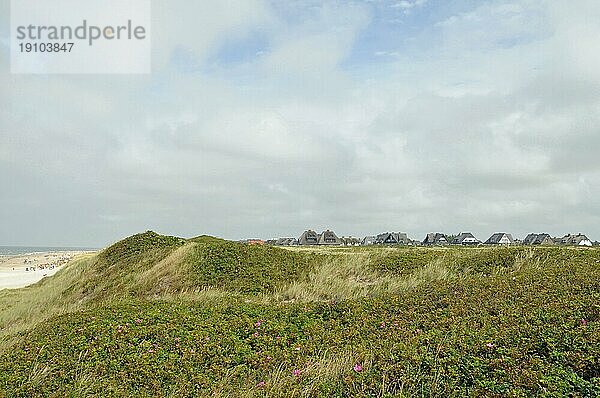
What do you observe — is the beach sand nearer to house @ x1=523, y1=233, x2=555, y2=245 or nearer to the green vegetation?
the green vegetation

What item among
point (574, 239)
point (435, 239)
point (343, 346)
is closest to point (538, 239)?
point (574, 239)

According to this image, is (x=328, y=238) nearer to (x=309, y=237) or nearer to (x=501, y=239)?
(x=309, y=237)

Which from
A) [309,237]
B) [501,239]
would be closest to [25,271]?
[309,237]

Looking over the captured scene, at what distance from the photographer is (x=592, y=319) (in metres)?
6.97

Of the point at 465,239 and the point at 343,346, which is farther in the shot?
the point at 465,239

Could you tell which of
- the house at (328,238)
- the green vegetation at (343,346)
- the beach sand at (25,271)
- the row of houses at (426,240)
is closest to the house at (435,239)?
the row of houses at (426,240)

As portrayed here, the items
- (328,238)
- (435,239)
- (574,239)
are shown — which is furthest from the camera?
(435,239)

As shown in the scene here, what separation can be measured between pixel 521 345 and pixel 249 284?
1067cm

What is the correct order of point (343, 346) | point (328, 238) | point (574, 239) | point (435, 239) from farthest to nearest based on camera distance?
point (435, 239), point (328, 238), point (574, 239), point (343, 346)

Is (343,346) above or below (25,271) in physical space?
above

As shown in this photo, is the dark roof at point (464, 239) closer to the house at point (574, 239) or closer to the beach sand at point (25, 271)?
the house at point (574, 239)

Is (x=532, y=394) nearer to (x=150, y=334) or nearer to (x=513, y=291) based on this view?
(x=513, y=291)

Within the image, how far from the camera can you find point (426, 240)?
281 feet

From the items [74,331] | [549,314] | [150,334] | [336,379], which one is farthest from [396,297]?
[74,331]
